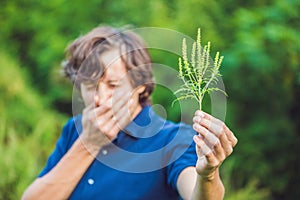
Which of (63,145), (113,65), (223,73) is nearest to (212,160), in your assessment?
(113,65)

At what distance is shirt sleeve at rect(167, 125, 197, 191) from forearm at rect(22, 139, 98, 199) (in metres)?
0.35

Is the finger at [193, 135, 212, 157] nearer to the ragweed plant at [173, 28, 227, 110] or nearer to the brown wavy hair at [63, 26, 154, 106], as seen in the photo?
the ragweed plant at [173, 28, 227, 110]

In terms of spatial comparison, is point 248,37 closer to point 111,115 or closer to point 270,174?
point 270,174

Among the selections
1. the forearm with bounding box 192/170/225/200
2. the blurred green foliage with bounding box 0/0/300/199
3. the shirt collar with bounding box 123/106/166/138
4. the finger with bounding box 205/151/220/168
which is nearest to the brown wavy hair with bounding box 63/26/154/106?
the shirt collar with bounding box 123/106/166/138

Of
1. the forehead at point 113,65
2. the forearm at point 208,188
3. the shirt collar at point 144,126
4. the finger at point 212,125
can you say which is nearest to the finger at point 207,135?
the finger at point 212,125

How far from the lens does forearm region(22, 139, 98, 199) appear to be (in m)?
2.24

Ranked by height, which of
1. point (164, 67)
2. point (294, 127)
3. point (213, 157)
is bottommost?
point (294, 127)

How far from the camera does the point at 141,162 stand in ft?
6.98

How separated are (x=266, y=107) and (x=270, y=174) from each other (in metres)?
0.51

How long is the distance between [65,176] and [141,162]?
311mm

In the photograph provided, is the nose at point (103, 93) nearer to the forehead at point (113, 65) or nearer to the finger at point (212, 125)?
the forehead at point (113, 65)

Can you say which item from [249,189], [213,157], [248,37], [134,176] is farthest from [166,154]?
[249,189]

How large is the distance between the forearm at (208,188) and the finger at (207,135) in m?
0.20

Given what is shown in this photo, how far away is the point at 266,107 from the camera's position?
14.4 feet
